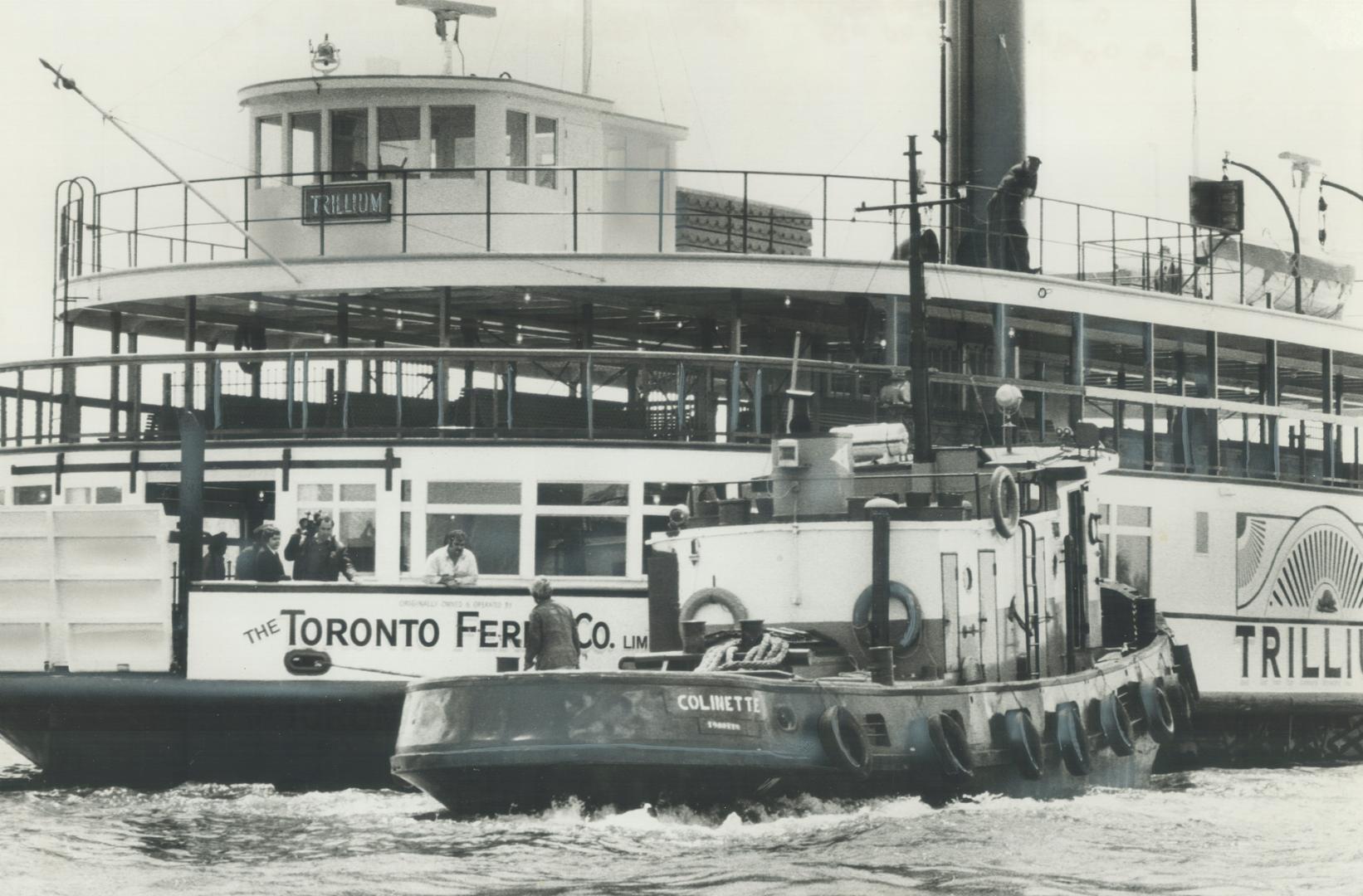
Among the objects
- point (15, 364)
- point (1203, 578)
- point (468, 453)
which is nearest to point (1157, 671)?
point (1203, 578)

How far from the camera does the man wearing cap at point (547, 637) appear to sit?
1730 centimetres

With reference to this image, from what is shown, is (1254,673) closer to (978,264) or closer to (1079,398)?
(1079,398)

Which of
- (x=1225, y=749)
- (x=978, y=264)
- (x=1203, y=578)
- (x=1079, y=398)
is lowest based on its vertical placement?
(x=1225, y=749)

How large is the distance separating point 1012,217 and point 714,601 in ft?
36.9

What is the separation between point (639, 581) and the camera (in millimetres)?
20500

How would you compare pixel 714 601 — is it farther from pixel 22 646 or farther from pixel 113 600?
pixel 22 646

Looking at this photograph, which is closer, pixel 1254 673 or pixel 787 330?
pixel 1254 673

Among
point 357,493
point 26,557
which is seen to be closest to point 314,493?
point 357,493

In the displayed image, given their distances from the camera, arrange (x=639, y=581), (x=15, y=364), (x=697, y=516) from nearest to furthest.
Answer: (x=697, y=516) < (x=639, y=581) < (x=15, y=364)

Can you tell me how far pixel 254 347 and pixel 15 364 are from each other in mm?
5788

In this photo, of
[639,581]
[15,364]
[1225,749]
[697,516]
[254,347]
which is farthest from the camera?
[254,347]

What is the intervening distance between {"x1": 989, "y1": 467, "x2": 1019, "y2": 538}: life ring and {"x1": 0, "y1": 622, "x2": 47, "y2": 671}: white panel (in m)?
8.45

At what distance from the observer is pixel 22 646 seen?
66.3 ft

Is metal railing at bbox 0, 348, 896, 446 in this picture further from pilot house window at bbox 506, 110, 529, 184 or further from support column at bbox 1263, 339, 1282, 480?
support column at bbox 1263, 339, 1282, 480
